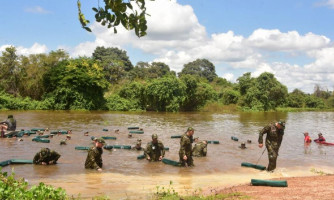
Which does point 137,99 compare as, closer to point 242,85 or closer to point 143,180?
point 242,85

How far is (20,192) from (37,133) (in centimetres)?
1703

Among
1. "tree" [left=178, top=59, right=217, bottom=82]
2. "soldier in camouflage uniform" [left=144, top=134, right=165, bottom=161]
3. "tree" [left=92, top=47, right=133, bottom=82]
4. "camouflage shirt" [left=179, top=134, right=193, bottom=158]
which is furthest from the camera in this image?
"tree" [left=178, top=59, right=217, bottom=82]

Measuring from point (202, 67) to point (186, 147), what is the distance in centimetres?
9322

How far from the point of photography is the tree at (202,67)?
334 ft

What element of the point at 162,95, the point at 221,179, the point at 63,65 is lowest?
the point at 221,179

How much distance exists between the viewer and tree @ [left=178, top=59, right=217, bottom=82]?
10188cm

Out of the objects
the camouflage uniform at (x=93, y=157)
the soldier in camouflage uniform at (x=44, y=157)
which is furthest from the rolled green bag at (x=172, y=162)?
the soldier in camouflage uniform at (x=44, y=157)

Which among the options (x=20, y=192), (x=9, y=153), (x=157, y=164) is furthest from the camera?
(x=9, y=153)

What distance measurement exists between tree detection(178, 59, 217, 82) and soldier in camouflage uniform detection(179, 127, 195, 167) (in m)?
88.8

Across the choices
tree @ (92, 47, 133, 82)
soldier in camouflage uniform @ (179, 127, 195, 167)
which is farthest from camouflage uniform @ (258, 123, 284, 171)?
tree @ (92, 47, 133, 82)

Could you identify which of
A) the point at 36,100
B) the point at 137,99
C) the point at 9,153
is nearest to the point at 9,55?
the point at 36,100

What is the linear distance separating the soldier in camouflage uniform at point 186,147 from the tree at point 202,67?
8879 cm

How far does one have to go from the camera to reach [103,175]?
463 inches

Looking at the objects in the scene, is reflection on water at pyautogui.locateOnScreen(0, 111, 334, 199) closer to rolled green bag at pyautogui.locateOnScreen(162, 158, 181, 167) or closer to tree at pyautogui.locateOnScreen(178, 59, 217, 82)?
rolled green bag at pyautogui.locateOnScreen(162, 158, 181, 167)
